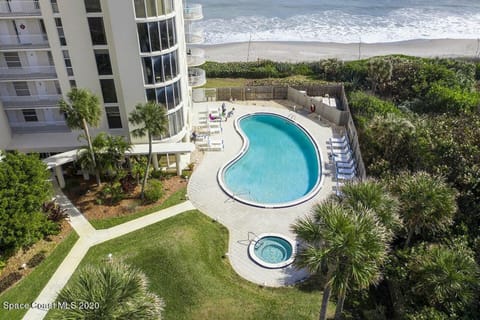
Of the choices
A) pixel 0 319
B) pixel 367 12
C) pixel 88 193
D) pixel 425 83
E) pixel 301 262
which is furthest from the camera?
pixel 367 12

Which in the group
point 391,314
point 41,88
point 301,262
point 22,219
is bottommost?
point 391,314

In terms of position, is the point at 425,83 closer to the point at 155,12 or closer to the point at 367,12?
the point at 155,12

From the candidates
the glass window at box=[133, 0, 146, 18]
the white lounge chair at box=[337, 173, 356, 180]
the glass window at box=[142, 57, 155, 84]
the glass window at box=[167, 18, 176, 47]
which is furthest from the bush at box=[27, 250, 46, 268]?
the white lounge chair at box=[337, 173, 356, 180]

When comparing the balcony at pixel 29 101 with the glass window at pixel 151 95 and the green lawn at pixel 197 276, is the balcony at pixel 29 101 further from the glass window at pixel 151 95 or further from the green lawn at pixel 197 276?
the green lawn at pixel 197 276

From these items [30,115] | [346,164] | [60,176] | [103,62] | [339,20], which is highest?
[103,62]

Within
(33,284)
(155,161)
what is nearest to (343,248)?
(33,284)

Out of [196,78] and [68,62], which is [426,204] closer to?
[196,78]

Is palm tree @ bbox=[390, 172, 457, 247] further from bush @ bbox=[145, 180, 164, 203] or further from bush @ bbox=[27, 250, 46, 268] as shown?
bush @ bbox=[27, 250, 46, 268]

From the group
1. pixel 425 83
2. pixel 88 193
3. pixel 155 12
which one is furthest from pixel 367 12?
pixel 88 193
